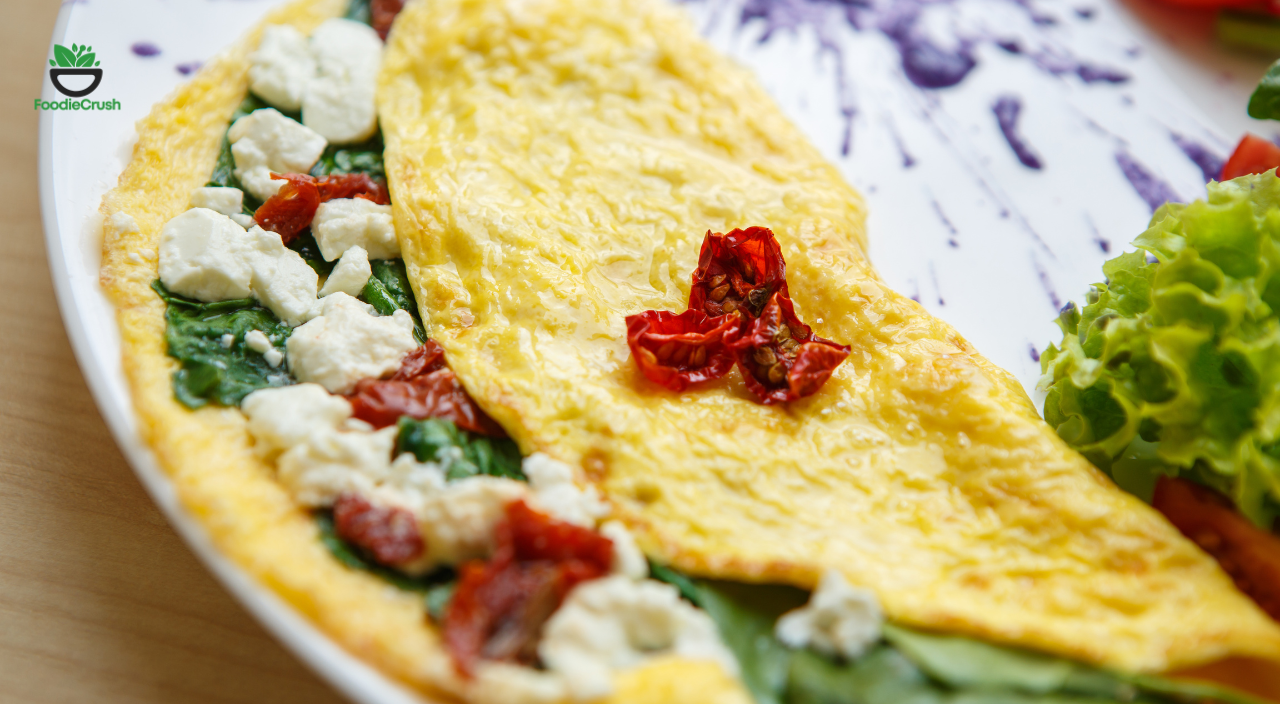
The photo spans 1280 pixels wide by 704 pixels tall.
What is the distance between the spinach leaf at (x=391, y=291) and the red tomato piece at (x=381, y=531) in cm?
76

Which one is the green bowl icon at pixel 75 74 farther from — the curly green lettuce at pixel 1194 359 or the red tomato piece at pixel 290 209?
the curly green lettuce at pixel 1194 359

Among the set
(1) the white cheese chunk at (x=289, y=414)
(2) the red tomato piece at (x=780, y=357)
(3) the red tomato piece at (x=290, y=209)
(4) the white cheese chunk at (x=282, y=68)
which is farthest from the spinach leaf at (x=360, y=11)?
(2) the red tomato piece at (x=780, y=357)

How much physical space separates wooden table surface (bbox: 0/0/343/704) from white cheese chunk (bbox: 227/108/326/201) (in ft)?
3.20

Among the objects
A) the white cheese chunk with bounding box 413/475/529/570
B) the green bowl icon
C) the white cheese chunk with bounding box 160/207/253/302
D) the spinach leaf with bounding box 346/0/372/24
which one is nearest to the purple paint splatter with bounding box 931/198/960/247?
the white cheese chunk with bounding box 413/475/529/570

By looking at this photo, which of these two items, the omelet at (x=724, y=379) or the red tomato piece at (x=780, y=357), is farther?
the red tomato piece at (x=780, y=357)

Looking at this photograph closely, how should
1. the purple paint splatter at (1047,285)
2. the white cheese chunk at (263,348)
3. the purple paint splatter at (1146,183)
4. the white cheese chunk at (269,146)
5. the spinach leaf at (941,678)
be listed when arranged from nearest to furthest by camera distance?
the spinach leaf at (941,678), the white cheese chunk at (263,348), the white cheese chunk at (269,146), the purple paint splatter at (1047,285), the purple paint splatter at (1146,183)

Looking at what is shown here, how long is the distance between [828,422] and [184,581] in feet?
6.68

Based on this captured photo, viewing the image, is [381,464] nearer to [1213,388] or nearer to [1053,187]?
[1213,388]

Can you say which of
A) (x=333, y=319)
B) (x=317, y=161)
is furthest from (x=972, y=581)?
(x=317, y=161)

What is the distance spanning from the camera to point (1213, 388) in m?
2.43

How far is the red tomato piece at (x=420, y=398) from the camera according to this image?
98.0 inches

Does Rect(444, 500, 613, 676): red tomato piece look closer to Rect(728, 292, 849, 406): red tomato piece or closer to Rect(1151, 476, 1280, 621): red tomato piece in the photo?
Rect(728, 292, 849, 406): red tomato piece

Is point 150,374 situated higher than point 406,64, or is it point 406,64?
point 406,64

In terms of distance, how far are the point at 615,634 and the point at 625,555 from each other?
8.0 inches
